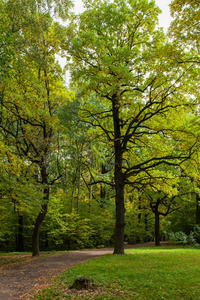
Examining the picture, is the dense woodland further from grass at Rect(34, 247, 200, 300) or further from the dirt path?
grass at Rect(34, 247, 200, 300)

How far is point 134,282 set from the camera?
19.2ft

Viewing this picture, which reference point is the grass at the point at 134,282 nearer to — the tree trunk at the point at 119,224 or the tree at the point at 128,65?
the tree trunk at the point at 119,224

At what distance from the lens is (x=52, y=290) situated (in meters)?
5.44

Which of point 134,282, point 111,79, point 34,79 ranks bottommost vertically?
point 134,282

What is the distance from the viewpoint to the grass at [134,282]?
5.11m

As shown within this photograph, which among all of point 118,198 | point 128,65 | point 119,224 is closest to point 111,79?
point 128,65

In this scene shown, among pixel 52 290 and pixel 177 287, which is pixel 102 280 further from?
pixel 177 287

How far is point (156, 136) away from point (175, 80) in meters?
3.00

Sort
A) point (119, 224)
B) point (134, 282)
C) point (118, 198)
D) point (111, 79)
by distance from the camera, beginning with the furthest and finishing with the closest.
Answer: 1. point (118, 198)
2. point (119, 224)
3. point (111, 79)
4. point (134, 282)

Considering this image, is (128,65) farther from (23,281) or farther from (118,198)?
(23,281)

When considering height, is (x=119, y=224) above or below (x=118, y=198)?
below

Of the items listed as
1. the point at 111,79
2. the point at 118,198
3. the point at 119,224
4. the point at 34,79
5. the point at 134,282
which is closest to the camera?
the point at 134,282

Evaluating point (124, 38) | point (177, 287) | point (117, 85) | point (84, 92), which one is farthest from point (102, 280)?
point (124, 38)

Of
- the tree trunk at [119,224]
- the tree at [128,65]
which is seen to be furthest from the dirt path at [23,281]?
the tree at [128,65]
